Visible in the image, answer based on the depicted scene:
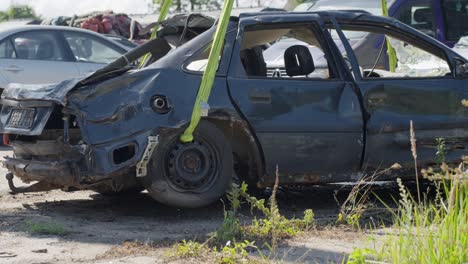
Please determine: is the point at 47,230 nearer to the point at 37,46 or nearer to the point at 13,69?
the point at 13,69

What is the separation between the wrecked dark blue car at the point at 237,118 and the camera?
720 cm

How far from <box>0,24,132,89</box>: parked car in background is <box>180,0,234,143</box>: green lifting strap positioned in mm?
6616

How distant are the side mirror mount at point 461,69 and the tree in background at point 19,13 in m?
46.9

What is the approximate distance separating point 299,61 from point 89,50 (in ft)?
22.2

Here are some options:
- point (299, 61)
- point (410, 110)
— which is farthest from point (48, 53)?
point (410, 110)

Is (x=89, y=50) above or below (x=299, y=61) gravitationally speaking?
below

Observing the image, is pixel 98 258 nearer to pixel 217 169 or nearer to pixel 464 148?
pixel 217 169

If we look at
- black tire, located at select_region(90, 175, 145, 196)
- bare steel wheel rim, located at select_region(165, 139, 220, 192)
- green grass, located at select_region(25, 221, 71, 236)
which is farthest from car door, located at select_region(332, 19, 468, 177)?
green grass, located at select_region(25, 221, 71, 236)

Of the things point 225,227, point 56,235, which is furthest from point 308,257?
point 56,235

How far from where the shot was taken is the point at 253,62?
8.22 m

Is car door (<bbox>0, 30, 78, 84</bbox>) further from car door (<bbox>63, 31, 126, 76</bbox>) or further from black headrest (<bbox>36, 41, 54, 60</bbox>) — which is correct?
car door (<bbox>63, 31, 126, 76</bbox>)

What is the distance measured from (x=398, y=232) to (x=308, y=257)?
852 mm

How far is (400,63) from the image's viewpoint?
1156 cm

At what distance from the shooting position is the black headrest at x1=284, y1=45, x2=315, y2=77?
806 cm
